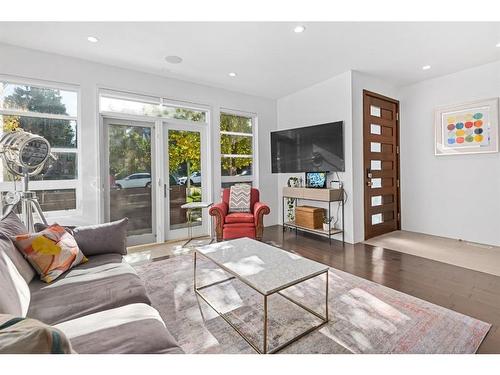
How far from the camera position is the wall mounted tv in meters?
4.01

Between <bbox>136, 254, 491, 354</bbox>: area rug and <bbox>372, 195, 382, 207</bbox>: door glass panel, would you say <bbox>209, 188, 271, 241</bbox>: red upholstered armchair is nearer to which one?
<bbox>136, 254, 491, 354</bbox>: area rug

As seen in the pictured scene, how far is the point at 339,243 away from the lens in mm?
3932

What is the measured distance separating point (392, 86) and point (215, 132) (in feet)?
10.7

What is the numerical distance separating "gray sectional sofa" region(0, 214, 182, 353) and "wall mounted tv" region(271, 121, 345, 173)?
10.8 feet

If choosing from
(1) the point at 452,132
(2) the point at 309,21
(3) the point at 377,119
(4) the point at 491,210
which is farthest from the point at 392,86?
(2) the point at 309,21

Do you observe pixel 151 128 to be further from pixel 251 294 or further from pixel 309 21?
pixel 251 294

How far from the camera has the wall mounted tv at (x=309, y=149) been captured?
4.01m

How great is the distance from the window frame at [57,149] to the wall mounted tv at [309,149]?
3.35 m

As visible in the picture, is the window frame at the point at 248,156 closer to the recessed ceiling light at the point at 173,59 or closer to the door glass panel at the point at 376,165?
the recessed ceiling light at the point at 173,59

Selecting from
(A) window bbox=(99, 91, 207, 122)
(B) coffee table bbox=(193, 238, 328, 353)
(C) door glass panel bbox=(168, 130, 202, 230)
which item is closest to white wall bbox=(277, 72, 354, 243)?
(A) window bbox=(99, 91, 207, 122)

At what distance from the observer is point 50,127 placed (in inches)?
130

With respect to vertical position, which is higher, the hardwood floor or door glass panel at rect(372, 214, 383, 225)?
door glass panel at rect(372, 214, 383, 225)

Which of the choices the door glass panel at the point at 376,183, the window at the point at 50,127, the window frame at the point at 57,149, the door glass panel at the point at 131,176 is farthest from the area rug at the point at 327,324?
the door glass panel at the point at 376,183

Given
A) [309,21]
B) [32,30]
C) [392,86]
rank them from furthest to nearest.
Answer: [392,86] < [32,30] < [309,21]
